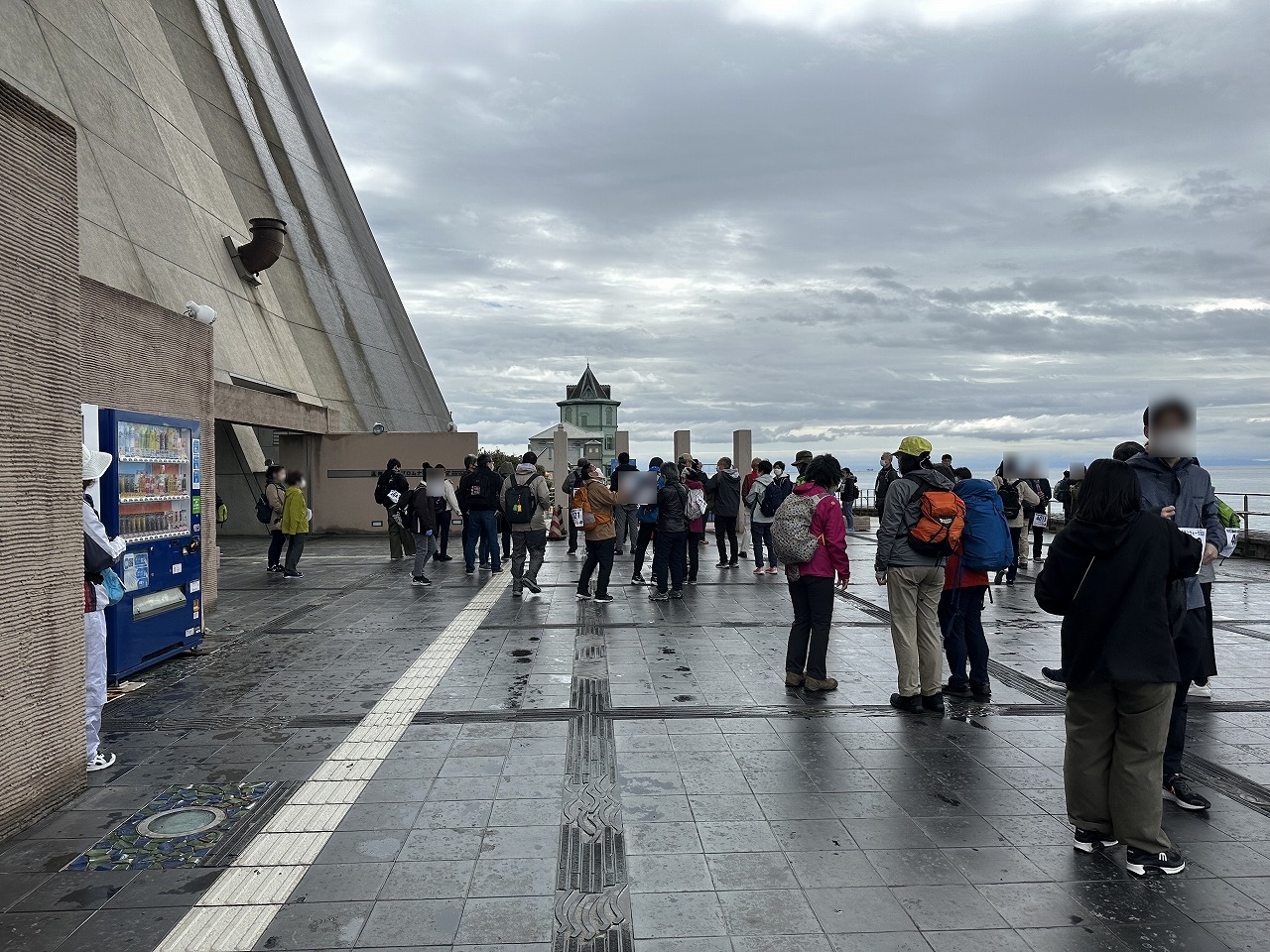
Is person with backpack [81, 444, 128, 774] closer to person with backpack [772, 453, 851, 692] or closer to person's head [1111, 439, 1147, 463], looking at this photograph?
person with backpack [772, 453, 851, 692]

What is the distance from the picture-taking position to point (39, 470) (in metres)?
4.88

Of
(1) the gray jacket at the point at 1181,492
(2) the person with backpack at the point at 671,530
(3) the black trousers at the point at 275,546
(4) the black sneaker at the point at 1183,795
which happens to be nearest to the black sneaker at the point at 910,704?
(4) the black sneaker at the point at 1183,795

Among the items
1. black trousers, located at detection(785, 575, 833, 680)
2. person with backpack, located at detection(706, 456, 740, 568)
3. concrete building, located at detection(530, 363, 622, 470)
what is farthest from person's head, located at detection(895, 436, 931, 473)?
concrete building, located at detection(530, 363, 622, 470)

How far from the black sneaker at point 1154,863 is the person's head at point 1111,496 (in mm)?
1485

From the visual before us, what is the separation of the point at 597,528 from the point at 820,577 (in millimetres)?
5013

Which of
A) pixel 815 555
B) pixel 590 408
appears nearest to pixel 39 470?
pixel 815 555

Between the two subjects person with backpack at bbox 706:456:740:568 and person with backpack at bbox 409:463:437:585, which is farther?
person with backpack at bbox 706:456:740:568

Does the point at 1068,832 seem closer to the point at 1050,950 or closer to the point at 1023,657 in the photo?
the point at 1050,950

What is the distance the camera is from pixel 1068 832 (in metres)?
4.41

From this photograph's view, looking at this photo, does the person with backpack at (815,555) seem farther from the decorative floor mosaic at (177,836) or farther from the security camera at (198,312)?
the security camera at (198,312)

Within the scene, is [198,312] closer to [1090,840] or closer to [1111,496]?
[1111,496]

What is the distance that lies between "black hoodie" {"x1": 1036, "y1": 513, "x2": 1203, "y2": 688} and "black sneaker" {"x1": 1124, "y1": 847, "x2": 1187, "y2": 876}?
2.55 ft

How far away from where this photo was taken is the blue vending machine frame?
23.9 ft

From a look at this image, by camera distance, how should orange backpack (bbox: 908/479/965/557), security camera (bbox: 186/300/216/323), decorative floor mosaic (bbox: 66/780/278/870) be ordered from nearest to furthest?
decorative floor mosaic (bbox: 66/780/278/870) → orange backpack (bbox: 908/479/965/557) → security camera (bbox: 186/300/216/323)
